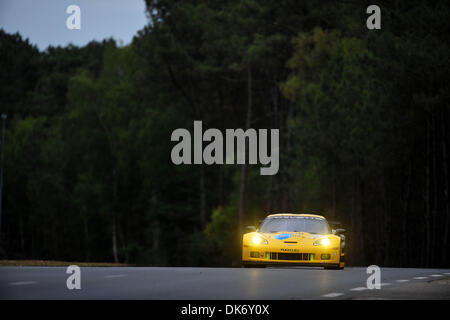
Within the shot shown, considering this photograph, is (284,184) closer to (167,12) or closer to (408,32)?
(167,12)

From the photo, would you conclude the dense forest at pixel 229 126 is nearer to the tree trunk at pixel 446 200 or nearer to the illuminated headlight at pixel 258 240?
the tree trunk at pixel 446 200

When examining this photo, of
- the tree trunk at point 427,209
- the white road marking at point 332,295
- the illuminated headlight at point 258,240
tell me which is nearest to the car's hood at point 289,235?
the illuminated headlight at point 258,240

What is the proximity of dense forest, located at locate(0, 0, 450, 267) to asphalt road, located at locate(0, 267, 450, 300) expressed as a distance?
78.7ft

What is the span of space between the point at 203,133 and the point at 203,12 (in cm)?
982

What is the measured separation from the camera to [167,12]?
81.7 meters

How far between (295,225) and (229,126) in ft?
205

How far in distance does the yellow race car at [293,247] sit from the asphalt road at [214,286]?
8.78 ft

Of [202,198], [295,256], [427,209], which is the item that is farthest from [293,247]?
[202,198]

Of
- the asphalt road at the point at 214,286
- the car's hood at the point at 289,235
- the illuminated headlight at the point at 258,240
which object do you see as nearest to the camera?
the asphalt road at the point at 214,286

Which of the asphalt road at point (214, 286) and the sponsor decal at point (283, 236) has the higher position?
the sponsor decal at point (283, 236)

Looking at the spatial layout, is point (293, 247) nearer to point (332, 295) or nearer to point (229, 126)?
point (332, 295)

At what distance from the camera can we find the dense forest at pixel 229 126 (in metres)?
50.0

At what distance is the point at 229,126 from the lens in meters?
88.2
